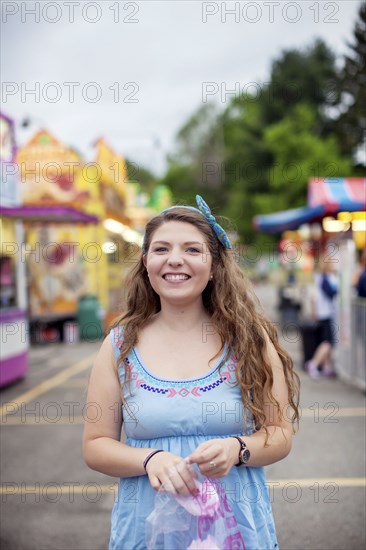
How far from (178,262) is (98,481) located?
3240 millimetres

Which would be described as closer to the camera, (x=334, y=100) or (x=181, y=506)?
(x=181, y=506)

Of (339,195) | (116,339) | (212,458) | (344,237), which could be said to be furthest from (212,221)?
(344,237)

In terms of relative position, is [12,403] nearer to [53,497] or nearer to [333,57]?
[53,497]

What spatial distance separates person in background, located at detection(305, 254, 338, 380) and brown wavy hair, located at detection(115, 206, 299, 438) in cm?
697

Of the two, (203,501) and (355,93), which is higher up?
(355,93)

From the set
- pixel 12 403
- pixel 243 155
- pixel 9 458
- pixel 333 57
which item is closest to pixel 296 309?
pixel 12 403

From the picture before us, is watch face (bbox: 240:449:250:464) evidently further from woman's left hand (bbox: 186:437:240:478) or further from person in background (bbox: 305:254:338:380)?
person in background (bbox: 305:254:338:380)

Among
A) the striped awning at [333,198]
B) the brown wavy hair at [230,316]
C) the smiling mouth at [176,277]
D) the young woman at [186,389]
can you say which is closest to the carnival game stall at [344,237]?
the striped awning at [333,198]

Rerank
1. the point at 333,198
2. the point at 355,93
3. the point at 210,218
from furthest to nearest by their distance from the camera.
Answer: the point at 355,93 → the point at 333,198 → the point at 210,218

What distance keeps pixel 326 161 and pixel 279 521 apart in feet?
85.6

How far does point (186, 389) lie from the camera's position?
6.08 feet

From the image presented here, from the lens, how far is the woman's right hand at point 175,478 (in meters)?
1.65

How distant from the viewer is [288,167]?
26.8m

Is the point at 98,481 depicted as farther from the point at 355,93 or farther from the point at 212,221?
the point at 355,93
